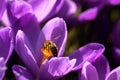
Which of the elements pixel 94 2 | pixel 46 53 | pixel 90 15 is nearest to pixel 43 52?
pixel 46 53

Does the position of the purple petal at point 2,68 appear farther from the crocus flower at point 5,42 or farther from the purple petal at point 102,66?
the purple petal at point 102,66

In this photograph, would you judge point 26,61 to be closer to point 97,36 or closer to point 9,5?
point 9,5

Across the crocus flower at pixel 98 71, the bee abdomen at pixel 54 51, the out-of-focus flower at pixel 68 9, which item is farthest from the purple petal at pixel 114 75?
the out-of-focus flower at pixel 68 9

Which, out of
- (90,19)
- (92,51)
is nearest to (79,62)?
(92,51)

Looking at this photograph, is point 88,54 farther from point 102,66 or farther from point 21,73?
point 21,73

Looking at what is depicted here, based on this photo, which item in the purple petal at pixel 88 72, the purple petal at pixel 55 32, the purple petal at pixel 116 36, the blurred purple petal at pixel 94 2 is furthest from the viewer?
the blurred purple petal at pixel 94 2
